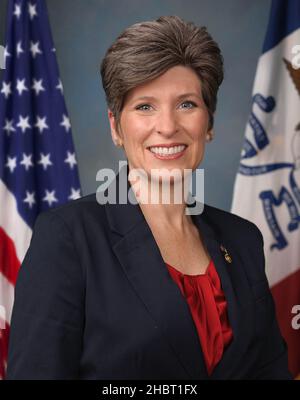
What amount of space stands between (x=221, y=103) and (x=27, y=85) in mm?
1147

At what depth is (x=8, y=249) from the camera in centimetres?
268

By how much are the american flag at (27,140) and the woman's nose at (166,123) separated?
1.38m

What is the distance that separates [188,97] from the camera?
4.76 ft

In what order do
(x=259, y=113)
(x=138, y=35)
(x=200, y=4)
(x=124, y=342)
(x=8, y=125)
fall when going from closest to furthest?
(x=124, y=342) → (x=138, y=35) → (x=8, y=125) → (x=259, y=113) → (x=200, y=4)

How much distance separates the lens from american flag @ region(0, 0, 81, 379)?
8.78 ft

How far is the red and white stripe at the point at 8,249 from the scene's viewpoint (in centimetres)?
267

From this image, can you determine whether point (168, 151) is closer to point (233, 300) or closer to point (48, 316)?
point (233, 300)

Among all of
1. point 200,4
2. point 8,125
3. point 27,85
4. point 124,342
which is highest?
point 200,4

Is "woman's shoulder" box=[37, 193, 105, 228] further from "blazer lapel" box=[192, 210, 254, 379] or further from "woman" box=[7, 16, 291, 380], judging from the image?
"blazer lapel" box=[192, 210, 254, 379]

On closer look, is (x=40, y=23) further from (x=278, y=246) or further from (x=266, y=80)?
(x=278, y=246)

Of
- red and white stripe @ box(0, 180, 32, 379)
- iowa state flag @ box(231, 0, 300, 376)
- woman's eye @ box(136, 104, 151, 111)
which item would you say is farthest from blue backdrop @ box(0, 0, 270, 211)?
woman's eye @ box(136, 104, 151, 111)

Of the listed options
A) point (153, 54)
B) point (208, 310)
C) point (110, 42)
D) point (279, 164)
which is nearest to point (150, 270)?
point (208, 310)

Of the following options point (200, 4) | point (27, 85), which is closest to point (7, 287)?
point (27, 85)

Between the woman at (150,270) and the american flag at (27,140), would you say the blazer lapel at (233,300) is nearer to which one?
the woman at (150,270)
